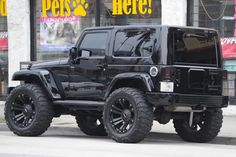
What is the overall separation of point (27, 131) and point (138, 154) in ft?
11.4

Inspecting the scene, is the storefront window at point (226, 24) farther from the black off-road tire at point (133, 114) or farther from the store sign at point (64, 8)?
the black off-road tire at point (133, 114)

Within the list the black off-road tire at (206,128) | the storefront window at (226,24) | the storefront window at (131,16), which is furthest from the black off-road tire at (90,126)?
the storefront window at (131,16)

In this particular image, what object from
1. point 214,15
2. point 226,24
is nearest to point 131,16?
point 214,15

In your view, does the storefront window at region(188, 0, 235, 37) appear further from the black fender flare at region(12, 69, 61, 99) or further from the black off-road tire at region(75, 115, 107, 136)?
the black fender flare at region(12, 69, 61, 99)

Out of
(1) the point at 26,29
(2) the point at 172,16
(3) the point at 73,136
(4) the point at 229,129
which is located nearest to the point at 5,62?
(1) the point at 26,29

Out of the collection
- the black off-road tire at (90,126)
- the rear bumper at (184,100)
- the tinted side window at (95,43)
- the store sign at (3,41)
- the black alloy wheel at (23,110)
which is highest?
the tinted side window at (95,43)

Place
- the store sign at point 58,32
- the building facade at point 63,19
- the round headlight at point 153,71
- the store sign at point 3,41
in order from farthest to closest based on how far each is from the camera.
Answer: the store sign at point 3,41 < the store sign at point 58,32 < the building facade at point 63,19 < the round headlight at point 153,71

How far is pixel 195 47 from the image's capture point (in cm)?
1155

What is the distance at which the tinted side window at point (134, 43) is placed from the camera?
11.2m

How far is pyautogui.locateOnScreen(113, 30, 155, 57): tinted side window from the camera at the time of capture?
11.2m

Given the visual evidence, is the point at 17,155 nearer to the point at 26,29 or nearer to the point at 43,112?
the point at 43,112

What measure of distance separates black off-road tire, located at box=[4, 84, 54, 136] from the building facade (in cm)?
594

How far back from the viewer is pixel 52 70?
40.8 feet

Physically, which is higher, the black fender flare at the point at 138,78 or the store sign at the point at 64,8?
the store sign at the point at 64,8
